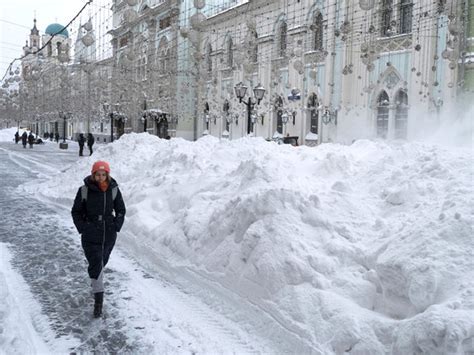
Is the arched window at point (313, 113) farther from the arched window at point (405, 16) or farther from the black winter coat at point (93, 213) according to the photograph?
the black winter coat at point (93, 213)

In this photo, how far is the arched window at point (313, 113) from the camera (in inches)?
1099

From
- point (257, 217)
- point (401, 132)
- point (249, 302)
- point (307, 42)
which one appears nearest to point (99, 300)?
point (249, 302)

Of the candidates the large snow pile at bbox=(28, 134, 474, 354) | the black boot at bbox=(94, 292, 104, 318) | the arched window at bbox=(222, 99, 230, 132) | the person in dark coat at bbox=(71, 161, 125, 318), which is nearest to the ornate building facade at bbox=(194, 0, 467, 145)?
the arched window at bbox=(222, 99, 230, 132)

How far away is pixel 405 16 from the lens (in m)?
22.0

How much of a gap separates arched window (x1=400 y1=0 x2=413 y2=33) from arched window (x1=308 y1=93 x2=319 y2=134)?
666 centimetres

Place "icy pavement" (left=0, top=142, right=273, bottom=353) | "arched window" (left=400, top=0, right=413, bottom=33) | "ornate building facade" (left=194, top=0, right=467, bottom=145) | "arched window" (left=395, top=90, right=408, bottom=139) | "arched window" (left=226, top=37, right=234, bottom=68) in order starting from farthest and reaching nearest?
"arched window" (left=226, top=37, right=234, bottom=68)
"arched window" (left=395, top=90, right=408, bottom=139)
"arched window" (left=400, top=0, right=413, bottom=33)
"ornate building facade" (left=194, top=0, right=467, bottom=145)
"icy pavement" (left=0, top=142, right=273, bottom=353)

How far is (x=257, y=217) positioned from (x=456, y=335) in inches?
124

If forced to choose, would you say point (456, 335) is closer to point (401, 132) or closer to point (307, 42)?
point (401, 132)

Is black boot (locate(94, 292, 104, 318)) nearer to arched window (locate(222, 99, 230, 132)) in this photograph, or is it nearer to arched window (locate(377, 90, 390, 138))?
arched window (locate(377, 90, 390, 138))

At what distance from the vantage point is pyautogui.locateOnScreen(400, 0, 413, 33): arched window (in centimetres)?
2155

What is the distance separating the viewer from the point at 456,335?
3.58 m

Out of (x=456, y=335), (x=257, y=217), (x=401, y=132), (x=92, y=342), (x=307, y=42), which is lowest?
(x=92, y=342)

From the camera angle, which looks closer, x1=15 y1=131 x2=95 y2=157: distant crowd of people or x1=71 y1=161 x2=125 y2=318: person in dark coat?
x1=71 y1=161 x2=125 y2=318: person in dark coat

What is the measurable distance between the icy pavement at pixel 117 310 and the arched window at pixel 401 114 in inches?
706
